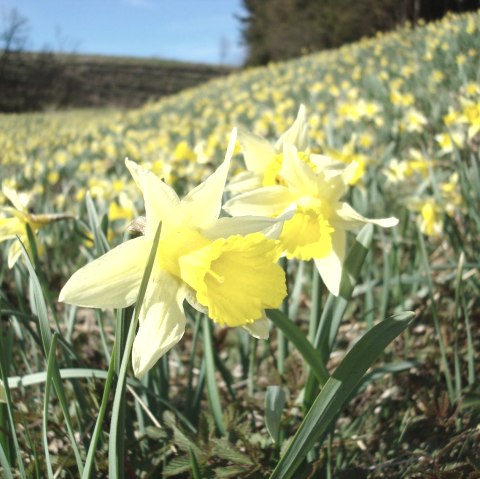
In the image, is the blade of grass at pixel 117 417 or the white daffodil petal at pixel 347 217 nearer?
the blade of grass at pixel 117 417

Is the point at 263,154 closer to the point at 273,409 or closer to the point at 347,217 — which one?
the point at 347,217

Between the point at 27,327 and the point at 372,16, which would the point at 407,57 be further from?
the point at 372,16

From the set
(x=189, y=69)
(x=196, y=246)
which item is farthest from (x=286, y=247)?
(x=189, y=69)

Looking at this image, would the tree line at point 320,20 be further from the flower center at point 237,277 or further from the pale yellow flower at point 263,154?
the flower center at point 237,277

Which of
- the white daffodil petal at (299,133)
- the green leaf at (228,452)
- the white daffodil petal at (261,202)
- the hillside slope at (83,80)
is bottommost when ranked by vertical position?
the green leaf at (228,452)

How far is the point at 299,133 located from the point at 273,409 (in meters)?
0.59

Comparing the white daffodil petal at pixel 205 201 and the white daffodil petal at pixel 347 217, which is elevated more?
the white daffodil petal at pixel 205 201

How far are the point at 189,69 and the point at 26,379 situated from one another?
1613 inches

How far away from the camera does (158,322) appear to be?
0.77m

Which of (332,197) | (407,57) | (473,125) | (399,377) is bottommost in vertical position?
(399,377)

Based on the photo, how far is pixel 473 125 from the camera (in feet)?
5.95

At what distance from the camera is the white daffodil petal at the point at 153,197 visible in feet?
2.44

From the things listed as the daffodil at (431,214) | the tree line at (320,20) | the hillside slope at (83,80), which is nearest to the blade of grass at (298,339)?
the daffodil at (431,214)

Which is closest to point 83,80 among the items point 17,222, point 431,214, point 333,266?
point 431,214
